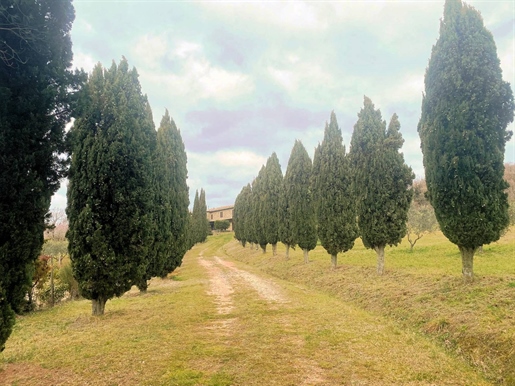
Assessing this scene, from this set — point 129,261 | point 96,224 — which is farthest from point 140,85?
point 129,261

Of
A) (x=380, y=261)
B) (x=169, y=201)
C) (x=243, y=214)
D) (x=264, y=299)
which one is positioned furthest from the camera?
(x=243, y=214)

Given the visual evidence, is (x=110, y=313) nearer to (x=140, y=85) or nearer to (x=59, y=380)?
(x=59, y=380)

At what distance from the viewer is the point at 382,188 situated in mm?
20359

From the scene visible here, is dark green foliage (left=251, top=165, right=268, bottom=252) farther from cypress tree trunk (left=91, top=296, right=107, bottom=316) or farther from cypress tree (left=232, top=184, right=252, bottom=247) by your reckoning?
cypress tree trunk (left=91, top=296, right=107, bottom=316)

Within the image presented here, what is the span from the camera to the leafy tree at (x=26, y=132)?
22.2 ft

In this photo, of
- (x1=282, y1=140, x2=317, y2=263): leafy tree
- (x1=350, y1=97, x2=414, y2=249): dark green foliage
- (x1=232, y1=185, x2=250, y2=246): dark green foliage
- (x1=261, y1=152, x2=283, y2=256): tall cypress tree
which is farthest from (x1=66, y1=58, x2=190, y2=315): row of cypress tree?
(x1=232, y1=185, x2=250, y2=246): dark green foliage

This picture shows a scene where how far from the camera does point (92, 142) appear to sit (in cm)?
1375

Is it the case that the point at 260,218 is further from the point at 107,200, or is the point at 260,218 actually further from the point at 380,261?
the point at 107,200

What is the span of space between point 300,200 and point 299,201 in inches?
6.1

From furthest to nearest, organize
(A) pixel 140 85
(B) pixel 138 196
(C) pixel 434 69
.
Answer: (A) pixel 140 85, (C) pixel 434 69, (B) pixel 138 196

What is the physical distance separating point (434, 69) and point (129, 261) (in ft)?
53.3

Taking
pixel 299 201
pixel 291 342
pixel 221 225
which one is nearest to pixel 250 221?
pixel 299 201

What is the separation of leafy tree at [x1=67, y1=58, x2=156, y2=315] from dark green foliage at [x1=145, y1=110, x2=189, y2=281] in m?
6.83

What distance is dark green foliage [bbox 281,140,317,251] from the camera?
30016mm
